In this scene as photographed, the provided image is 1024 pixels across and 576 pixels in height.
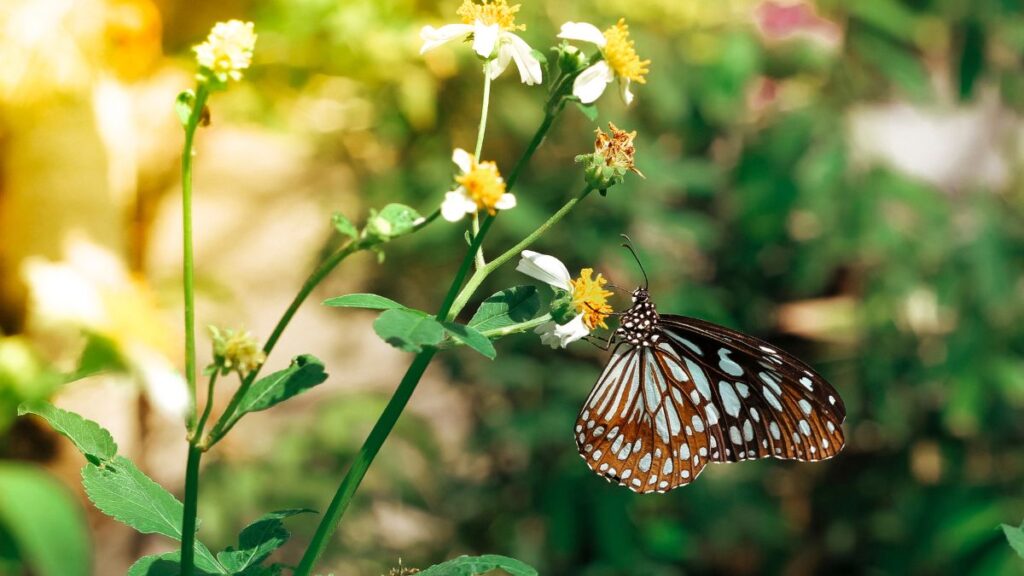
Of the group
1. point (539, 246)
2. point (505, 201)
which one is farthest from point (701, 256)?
point (505, 201)

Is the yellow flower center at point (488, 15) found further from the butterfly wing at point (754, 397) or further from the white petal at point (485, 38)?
the butterfly wing at point (754, 397)

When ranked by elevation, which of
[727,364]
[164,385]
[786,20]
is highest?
[786,20]

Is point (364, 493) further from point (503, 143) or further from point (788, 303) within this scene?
point (788, 303)

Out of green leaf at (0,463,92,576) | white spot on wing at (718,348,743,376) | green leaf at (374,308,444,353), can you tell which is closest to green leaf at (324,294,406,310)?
green leaf at (374,308,444,353)

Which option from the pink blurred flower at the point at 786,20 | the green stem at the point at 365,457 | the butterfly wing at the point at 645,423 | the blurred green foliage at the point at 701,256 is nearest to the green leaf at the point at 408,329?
the green stem at the point at 365,457

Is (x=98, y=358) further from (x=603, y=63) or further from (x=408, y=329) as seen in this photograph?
(x=603, y=63)

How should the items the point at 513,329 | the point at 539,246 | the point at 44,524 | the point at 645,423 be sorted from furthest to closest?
1. the point at 539,246
2. the point at 645,423
3. the point at 44,524
4. the point at 513,329

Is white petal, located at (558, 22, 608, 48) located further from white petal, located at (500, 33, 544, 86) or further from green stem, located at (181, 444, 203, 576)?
green stem, located at (181, 444, 203, 576)
